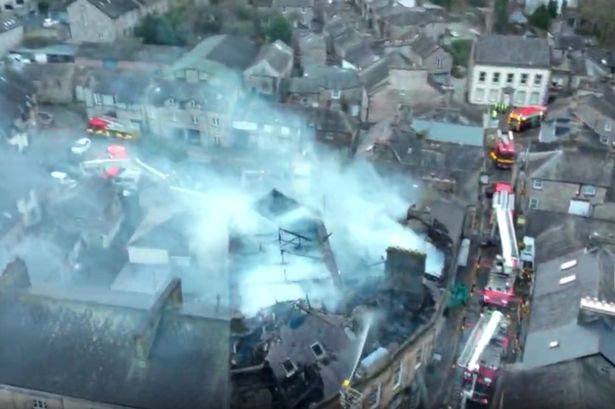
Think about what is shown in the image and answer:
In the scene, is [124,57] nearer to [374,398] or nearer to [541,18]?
[374,398]

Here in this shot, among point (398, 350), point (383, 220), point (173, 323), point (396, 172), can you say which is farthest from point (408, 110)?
point (173, 323)

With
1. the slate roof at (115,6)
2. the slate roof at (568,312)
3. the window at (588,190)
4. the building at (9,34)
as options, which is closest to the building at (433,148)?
the window at (588,190)

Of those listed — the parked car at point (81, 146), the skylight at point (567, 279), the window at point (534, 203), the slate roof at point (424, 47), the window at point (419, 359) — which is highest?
the slate roof at point (424, 47)

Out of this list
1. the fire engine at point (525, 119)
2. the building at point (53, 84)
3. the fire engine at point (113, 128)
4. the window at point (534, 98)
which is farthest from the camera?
the window at point (534, 98)

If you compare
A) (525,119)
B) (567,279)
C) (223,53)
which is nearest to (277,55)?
(223,53)

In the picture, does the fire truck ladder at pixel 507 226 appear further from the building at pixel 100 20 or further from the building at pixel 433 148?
the building at pixel 100 20

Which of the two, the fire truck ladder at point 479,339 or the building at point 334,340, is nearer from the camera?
the building at point 334,340

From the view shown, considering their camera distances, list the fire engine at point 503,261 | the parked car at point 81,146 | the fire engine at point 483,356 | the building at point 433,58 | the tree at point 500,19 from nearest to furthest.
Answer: the fire engine at point 483,356 → the fire engine at point 503,261 → the parked car at point 81,146 → the building at point 433,58 → the tree at point 500,19
